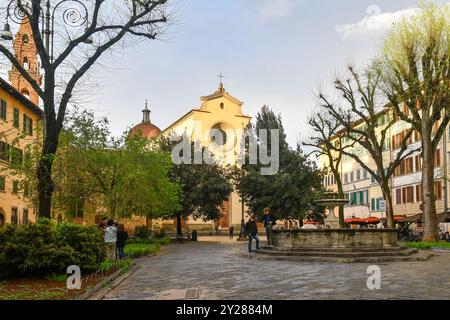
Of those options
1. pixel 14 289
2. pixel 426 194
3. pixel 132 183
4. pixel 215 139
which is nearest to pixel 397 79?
pixel 426 194

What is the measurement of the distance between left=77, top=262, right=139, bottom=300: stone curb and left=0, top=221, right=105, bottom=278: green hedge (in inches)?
32.1

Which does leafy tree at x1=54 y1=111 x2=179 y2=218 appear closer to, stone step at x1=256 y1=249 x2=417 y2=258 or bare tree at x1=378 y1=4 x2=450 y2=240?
stone step at x1=256 y1=249 x2=417 y2=258

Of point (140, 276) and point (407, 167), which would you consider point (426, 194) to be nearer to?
point (140, 276)

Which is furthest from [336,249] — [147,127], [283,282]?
[147,127]

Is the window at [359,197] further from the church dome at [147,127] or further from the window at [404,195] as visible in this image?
the church dome at [147,127]

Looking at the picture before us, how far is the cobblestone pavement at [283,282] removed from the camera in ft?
34.8

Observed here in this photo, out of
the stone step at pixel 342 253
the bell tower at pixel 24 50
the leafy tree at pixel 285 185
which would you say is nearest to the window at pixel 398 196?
the leafy tree at pixel 285 185

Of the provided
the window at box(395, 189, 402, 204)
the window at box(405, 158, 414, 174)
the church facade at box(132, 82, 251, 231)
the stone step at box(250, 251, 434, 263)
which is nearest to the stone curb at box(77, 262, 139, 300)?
the stone step at box(250, 251, 434, 263)

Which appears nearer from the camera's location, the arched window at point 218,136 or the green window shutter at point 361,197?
the arched window at point 218,136

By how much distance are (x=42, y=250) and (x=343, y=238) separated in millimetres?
11022

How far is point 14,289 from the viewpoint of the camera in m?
11.4

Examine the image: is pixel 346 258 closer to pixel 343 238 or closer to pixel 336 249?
pixel 336 249

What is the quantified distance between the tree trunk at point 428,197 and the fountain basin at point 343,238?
870 cm

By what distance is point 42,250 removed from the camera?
13.1 m
